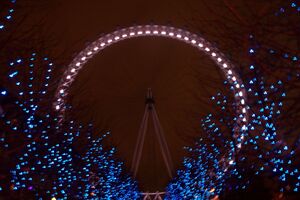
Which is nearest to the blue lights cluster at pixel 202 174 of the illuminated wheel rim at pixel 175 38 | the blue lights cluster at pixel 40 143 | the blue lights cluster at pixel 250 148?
the blue lights cluster at pixel 250 148

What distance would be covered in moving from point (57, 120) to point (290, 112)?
1044 cm

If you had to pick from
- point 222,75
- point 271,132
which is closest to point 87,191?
point 222,75

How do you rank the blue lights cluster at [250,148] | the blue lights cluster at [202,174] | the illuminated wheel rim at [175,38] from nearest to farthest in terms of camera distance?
the blue lights cluster at [250,148] < the illuminated wheel rim at [175,38] < the blue lights cluster at [202,174]

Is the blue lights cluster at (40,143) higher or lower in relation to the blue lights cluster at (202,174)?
lower

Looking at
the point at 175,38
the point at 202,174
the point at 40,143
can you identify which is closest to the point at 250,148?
the point at 175,38

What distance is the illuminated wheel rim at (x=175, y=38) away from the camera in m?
18.4

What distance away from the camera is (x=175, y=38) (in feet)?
77.6

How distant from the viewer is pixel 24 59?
14.4 metres

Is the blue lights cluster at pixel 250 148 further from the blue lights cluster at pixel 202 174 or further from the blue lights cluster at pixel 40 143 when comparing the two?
the blue lights cluster at pixel 40 143

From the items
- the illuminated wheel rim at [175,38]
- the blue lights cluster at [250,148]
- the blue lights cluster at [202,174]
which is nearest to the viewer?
the blue lights cluster at [250,148]

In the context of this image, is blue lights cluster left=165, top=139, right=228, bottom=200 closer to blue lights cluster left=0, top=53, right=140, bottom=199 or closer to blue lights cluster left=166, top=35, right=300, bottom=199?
blue lights cluster left=166, top=35, right=300, bottom=199

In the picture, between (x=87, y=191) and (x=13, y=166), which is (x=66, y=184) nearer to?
(x=87, y=191)

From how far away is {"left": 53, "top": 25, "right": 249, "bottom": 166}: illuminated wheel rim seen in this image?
724 inches

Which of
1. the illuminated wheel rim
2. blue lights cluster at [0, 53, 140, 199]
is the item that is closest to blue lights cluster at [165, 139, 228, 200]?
the illuminated wheel rim
